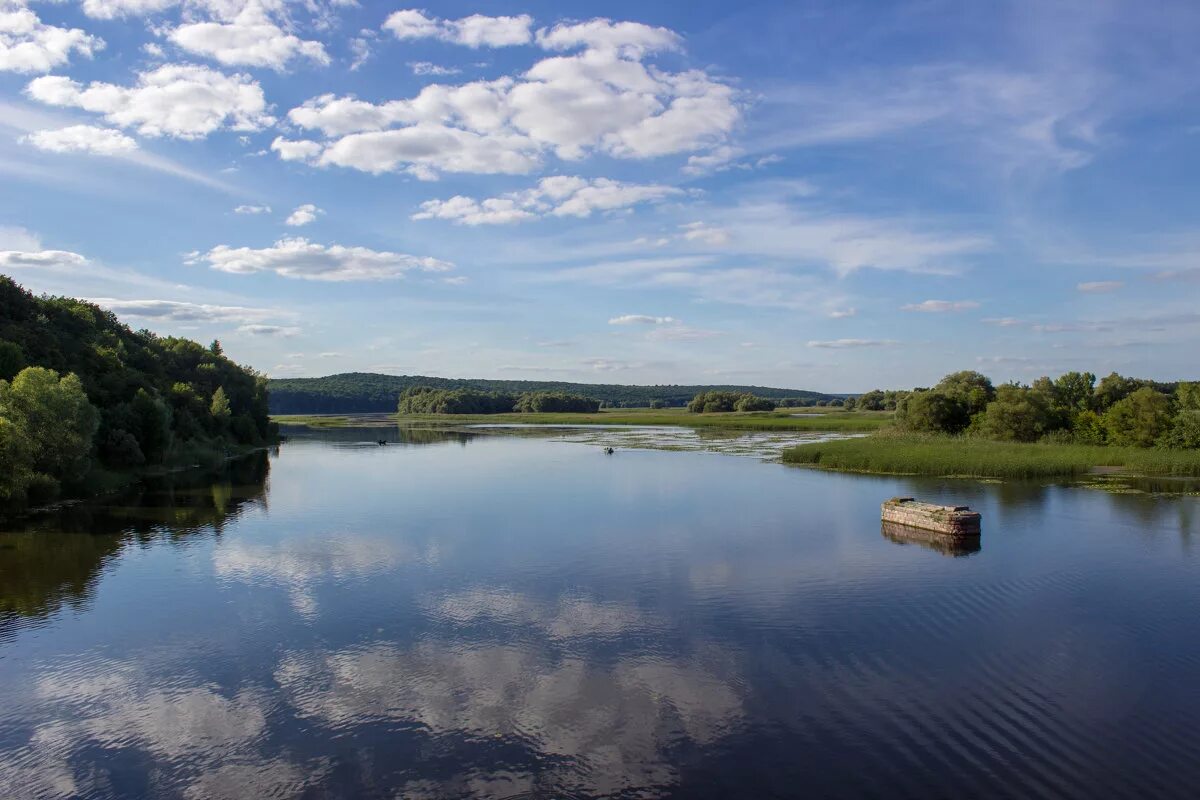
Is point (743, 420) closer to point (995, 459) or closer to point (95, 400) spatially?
point (995, 459)

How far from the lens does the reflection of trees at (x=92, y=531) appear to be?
75.2ft

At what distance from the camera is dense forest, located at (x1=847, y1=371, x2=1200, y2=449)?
56.3 metres

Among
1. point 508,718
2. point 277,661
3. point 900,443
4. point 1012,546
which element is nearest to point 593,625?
point 508,718

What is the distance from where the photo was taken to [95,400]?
168 feet

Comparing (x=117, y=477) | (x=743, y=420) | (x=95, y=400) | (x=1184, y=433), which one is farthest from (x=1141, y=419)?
(x=95, y=400)

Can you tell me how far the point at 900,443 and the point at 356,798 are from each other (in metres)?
57.5

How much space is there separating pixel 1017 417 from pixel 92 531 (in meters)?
64.2

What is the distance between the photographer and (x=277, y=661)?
55.1 feet

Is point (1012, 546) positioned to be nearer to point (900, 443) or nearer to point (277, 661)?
point (277, 661)

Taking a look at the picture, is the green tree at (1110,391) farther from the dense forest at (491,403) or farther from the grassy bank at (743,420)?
the dense forest at (491,403)

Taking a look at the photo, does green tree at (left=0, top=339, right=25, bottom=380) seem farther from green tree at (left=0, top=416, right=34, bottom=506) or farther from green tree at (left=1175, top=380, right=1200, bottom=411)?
green tree at (left=1175, top=380, right=1200, bottom=411)

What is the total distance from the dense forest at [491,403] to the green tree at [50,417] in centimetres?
13392

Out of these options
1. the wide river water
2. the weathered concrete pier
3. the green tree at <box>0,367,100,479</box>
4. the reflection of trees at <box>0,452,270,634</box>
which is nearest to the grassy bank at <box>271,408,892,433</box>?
the weathered concrete pier

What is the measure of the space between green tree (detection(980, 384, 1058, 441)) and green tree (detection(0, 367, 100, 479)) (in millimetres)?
63989
